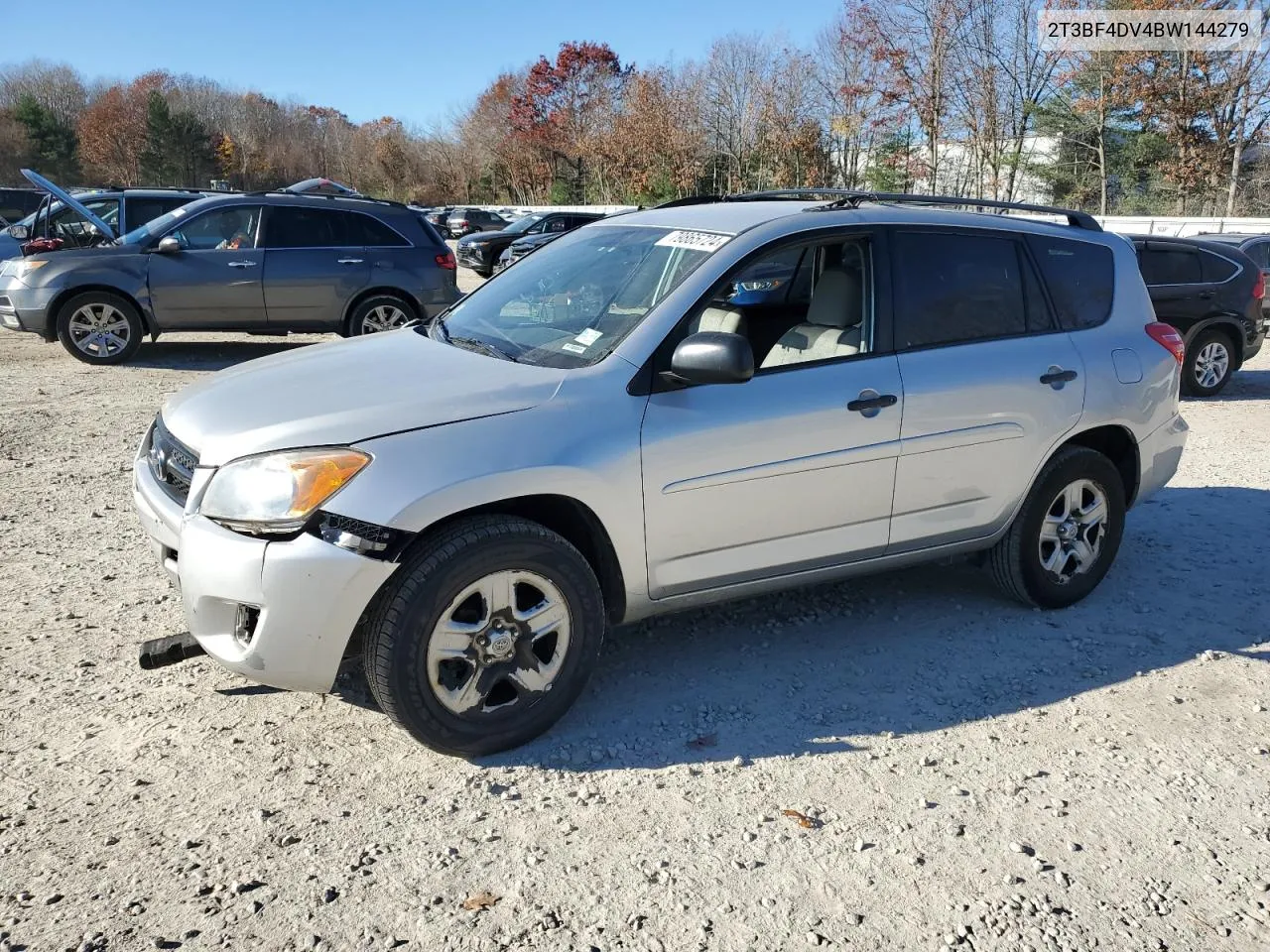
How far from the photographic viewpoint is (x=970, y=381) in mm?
4164

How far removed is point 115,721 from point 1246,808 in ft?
12.2

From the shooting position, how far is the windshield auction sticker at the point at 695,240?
3879mm

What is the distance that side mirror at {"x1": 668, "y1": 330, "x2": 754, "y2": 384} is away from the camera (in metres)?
3.41

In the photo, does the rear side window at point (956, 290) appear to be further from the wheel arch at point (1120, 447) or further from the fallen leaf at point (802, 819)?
the fallen leaf at point (802, 819)

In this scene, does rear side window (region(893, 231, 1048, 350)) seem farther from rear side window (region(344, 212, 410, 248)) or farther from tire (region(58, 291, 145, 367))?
tire (region(58, 291, 145, 367))

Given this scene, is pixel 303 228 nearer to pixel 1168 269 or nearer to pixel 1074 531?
pixel 1074 531

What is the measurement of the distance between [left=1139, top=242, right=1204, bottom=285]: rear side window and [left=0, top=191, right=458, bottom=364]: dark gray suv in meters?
7.55

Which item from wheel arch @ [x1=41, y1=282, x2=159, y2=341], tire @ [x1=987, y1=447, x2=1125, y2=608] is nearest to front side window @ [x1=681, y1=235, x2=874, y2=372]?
tire @ [x1=987, y1=447, x2=1125, y2=608]

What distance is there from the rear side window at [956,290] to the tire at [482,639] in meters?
1.75

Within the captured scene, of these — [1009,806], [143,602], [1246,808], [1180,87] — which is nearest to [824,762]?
[1009,806]

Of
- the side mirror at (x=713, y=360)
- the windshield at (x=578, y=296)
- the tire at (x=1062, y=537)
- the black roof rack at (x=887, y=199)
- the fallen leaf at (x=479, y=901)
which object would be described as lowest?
the fallen leaf at (x=479, y=901)

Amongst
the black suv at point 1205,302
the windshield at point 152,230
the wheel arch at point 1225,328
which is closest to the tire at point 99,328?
the windshield at point 152,230

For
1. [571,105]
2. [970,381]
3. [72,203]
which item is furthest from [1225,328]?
[571,105]

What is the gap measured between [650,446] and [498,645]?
Result: 829 millimetres
